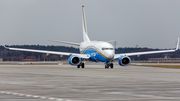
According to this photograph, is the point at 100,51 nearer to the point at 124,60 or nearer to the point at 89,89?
the point at 124,60

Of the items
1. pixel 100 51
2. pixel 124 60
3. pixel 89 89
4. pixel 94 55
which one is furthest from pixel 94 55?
pixel 89 89

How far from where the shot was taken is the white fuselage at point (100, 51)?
51.0m

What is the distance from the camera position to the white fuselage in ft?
167

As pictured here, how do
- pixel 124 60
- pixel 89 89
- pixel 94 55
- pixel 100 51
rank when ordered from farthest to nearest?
pixel 94 55 < pixel 124 60 < pixel 100 51 < pixel 89 89

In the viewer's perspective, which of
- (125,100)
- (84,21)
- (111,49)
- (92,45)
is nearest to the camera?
(125,100)

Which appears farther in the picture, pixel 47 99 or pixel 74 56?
pixel 74 56

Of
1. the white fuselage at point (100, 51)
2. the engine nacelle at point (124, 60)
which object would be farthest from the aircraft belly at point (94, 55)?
the engine nacelle at point (124, 60)

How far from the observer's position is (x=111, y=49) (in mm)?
51781

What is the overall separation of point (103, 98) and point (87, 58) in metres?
43.2

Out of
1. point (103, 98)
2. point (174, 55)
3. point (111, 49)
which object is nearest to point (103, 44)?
point (111, 49)

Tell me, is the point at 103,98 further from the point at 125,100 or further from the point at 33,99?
the point at 33,99

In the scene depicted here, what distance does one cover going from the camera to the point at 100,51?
52281 mm

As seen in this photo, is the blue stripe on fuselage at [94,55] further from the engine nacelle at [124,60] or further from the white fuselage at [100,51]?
the engine nacelle at [124,60]

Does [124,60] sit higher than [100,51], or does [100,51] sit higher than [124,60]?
[100,51]
